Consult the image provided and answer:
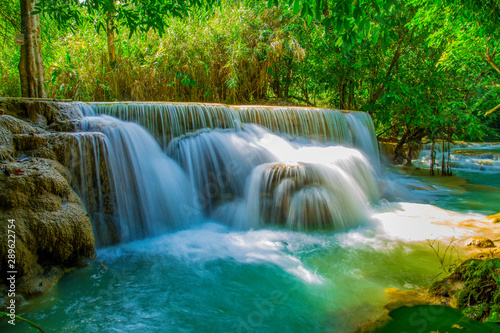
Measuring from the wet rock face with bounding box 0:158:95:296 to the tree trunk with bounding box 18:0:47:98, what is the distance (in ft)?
9.75

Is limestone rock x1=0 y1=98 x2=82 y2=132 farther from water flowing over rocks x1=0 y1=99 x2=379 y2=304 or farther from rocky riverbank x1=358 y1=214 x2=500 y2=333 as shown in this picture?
rocky riverbank x1=358 y1=214 x2=500 y2=333

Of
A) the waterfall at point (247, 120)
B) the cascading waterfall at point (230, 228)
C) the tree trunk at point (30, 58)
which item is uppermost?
the tree trunk at point (30, 58)

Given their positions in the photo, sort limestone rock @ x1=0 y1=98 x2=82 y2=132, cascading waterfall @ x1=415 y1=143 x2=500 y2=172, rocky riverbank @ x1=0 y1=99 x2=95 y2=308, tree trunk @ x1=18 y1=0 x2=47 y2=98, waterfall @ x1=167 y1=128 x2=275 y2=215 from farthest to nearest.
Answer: cascading waterfall @ x1=415 y1=143 x2=500 y2=172, waterfall @ x1=167 y1=128 x2=275 y2=215, tree trunk @ x1=18 y1=0 x2=47 y2=98, limestone rock @ x1=0 y1=98 x2=82 y2=132, rocky riverbank @ x1=0 y1=99 x2=95 y2=308

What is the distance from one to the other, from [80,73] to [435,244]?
978 cm

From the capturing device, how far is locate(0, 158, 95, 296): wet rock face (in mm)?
2920

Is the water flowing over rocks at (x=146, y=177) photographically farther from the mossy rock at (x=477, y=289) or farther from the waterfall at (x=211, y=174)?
the mossy rock at (x=477, y=289)

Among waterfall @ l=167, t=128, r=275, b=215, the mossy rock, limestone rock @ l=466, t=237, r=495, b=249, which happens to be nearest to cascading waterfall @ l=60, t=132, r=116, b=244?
waterfall @ l=167, t=128, r=275, b=215

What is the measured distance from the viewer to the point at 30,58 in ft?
18.3

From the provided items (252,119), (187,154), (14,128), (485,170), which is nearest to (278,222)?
(187,154)

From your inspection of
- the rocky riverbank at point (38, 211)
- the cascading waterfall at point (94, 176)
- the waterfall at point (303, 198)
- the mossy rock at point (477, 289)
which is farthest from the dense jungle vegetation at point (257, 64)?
the mossy rock at point (477, 289)

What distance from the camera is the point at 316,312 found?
8.90ft

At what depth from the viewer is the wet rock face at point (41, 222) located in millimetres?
2920

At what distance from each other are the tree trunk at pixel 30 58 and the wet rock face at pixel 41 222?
2971 millimetres

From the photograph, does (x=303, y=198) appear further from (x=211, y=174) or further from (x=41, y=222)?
(x=41, y=222)
